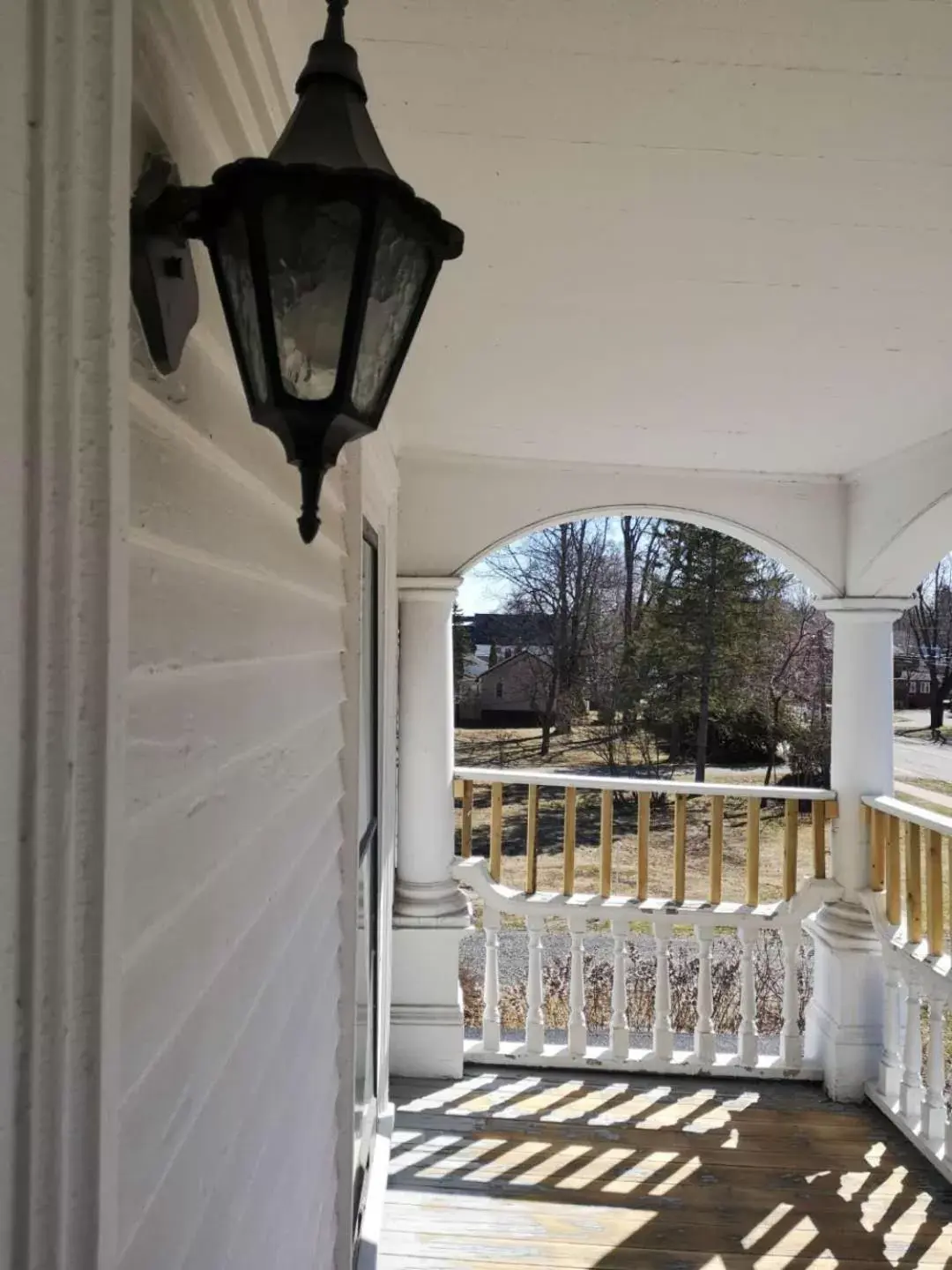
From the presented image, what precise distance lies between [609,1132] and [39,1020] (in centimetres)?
290

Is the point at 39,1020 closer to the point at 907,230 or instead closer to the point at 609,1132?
the point at 907,230

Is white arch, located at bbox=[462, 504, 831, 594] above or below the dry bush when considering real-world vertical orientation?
above

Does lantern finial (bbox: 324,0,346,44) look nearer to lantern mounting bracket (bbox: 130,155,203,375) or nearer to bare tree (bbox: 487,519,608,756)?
lantern mounting bracket (bbox: 130,155,203,375)

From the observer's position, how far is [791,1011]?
3207 millimetres

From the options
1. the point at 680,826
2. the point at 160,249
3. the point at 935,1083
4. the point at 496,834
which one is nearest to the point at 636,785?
the point at 680,826

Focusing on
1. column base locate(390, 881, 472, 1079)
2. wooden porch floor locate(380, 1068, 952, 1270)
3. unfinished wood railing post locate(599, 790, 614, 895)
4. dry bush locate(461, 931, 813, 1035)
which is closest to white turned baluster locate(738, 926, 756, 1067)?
wooden porch floor locate(380, 1068, 952, 1270)

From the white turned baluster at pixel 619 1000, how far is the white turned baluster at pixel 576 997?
0.41 feet

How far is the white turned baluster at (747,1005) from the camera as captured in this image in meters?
3.21

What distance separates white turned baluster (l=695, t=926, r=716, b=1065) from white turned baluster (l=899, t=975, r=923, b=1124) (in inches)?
27.1

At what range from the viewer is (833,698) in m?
3.28

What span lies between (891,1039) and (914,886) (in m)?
0.61

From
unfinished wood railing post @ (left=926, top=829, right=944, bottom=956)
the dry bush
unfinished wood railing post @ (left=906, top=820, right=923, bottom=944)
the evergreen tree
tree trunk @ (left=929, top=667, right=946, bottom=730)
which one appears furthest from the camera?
the evergreen tree

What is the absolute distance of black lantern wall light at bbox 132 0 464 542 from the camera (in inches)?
23.2

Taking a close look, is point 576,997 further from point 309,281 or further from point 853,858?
point 309,281
